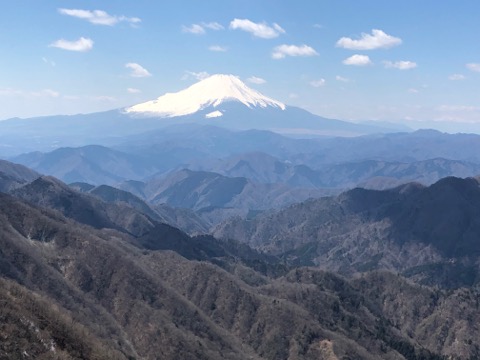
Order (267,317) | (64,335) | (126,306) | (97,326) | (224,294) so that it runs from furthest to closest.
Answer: (224,294) < (267,317) < (126,306) < (97,326) < (64,335)

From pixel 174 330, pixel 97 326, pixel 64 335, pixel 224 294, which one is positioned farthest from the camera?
pixel 224 294

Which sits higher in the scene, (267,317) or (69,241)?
(69,241)

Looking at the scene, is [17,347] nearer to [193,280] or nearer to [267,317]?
[267,317]

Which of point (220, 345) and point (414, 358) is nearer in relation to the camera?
point (220, 345)

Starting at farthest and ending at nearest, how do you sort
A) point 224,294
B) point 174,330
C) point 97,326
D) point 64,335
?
point 224,294
point 174,330
point 97,326
point 64,335

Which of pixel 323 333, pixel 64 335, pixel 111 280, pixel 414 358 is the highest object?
pixel 64 335

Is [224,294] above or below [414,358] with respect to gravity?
above

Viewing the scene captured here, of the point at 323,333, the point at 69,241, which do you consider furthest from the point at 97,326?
the point at 323,333

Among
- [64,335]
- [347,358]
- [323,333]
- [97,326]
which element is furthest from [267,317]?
[64,335]

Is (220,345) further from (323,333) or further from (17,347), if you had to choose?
(17,347)
